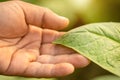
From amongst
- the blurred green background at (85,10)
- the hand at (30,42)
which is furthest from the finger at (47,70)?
the blurred green background at (85,10)

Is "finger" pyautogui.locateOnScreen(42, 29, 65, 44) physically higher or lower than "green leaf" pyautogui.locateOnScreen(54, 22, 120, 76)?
lower

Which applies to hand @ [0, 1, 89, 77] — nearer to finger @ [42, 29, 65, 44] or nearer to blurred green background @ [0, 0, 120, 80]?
finger @ [42, 29, 65, 44]

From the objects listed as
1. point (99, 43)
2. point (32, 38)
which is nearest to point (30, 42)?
point (32, 38)

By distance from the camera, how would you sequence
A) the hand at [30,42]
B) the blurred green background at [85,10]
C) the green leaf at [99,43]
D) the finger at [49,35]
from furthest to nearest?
the blurred green background at [85,10]
the finger at [49,35]
the hand at [30,42]
the green leaf at [99,43]

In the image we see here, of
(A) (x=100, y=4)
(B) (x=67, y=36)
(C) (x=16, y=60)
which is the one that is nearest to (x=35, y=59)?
(C) (x=16, y=60)

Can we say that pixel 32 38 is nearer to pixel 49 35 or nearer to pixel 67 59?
pixel 49 35

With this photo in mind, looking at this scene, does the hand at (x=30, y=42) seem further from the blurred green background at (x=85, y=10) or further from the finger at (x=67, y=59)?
the blurred green background at (x=85, y=10)

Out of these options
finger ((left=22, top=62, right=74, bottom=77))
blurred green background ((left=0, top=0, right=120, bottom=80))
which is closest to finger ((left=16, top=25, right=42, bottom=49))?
finger ((left=22, top=62, right=74, bottom=77))
